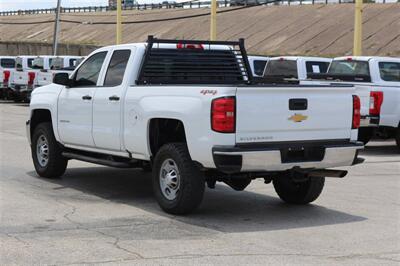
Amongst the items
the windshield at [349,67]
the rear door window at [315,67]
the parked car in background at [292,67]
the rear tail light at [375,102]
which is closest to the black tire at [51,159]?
the rear tail light at [375,102]

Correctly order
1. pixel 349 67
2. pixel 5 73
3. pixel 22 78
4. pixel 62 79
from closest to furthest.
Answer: pixel 62 79, pixel 349 67, pixel 22 78, pixel 5 73

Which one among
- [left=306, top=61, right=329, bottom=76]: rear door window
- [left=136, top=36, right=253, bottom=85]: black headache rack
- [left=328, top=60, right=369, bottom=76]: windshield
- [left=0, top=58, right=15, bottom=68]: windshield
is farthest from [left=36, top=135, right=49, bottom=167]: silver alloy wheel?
[left=0, top=58, right=15, bottom=68]: windshield

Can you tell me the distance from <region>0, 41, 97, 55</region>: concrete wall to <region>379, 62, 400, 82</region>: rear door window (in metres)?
43.9

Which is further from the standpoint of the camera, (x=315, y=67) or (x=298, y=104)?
(x=315, y=67)

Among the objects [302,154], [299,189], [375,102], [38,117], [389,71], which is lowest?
[299,189]

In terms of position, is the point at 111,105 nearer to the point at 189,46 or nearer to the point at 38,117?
the point at 189,46

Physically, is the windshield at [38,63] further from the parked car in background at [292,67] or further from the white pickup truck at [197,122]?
the white pickup truck at [197,122]

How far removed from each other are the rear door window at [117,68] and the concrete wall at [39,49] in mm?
48977

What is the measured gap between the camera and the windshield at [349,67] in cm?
1591

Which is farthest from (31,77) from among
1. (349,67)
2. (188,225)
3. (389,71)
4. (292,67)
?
(188,225)

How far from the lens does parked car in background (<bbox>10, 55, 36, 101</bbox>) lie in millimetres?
29020

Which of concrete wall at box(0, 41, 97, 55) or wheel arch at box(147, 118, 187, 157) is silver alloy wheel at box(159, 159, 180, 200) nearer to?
wheel arch at box(147, 118, 187, 157)

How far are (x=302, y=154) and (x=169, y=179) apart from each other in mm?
1575

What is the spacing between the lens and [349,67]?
16422 mm
